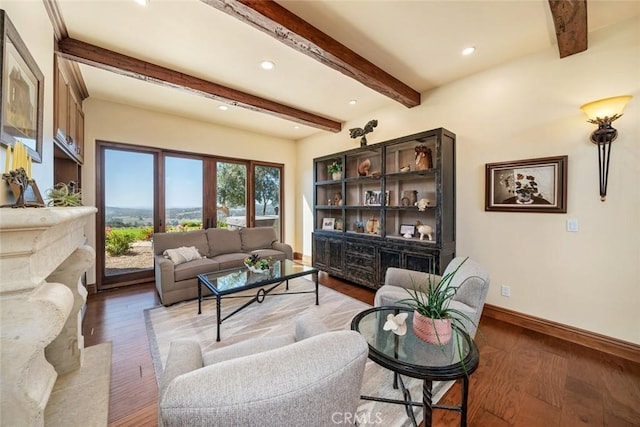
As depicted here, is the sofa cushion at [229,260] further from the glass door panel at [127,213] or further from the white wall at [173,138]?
the white wall at [173,138]

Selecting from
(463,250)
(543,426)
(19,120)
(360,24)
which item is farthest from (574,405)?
(19,120)

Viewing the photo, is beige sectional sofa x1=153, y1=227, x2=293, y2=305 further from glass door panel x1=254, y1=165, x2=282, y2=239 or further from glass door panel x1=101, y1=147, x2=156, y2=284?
glass door panel x1=254, y1=165, x2=282, y2=239

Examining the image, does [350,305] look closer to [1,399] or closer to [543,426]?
[543,426]

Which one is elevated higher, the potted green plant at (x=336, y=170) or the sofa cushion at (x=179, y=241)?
the potted green plant at (x=336, y=170)

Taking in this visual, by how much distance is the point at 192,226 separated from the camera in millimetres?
4695

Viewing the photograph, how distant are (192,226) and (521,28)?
5.29 metres

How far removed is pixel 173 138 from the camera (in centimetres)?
437

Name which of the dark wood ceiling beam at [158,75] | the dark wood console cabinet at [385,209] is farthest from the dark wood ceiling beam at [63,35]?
the dark wood console cabinet at [385,209]

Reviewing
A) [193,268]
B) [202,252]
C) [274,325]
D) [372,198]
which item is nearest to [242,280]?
[274,325]

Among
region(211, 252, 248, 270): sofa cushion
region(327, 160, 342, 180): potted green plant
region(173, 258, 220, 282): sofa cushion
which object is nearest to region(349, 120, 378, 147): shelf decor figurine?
region(327, 160, 342, 180): potted green plant

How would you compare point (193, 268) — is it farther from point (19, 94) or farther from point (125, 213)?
point (19, 94)

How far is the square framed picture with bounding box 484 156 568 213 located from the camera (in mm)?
2504

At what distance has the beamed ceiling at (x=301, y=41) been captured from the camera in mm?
2023

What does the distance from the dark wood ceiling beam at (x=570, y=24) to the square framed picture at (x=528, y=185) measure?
1.01m
